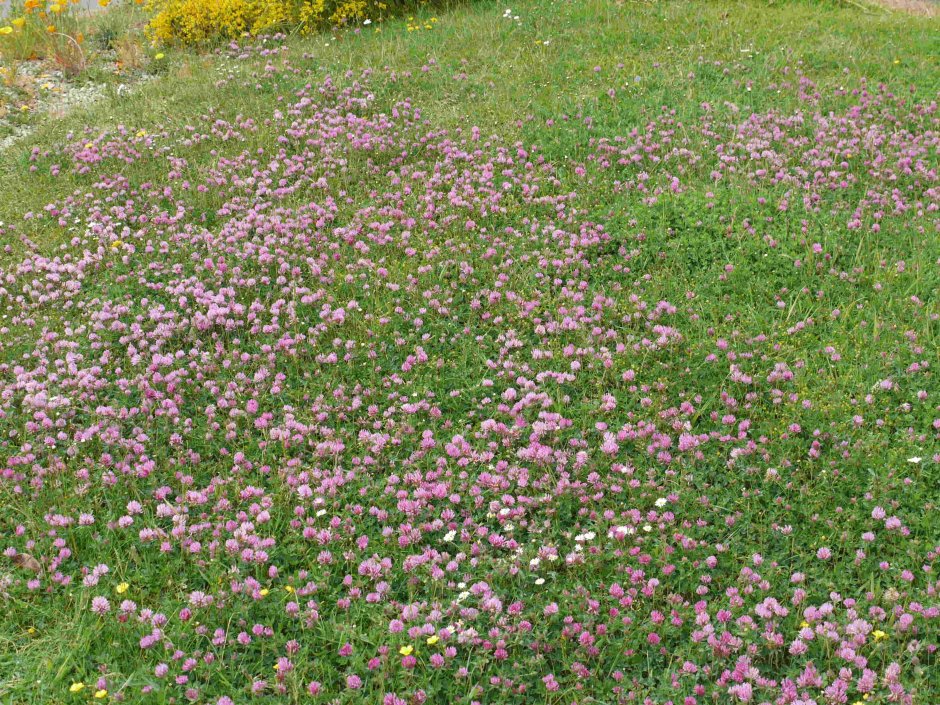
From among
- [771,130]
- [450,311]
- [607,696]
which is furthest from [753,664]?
[771,130]

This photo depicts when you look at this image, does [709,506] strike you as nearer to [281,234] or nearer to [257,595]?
[257,595]

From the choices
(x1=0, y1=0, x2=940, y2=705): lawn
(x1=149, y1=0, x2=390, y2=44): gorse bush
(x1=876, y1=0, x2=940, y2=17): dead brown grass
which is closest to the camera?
(x1=0, y1=0, x2=940, y2=705): lawn

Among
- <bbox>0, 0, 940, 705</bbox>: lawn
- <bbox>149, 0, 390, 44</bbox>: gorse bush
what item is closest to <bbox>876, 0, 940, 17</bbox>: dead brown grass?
<bbox>0, 0, 940, 705</bbox>: lawn

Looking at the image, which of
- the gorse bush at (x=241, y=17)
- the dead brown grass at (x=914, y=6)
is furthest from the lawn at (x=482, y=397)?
the dead brown grass at (x=914, y=6)

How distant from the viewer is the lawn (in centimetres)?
445

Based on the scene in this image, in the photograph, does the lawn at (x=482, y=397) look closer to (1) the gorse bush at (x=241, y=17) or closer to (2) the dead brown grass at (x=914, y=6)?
(1) the gorse bush at (x=241, y=17)

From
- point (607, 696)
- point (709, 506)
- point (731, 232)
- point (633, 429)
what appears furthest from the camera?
point (731, 232)

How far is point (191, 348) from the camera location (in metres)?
6.78

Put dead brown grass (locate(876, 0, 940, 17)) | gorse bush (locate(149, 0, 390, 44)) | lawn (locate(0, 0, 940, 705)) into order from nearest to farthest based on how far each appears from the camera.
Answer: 1. lawn (locate(0, 0, 940, 705))
2. gorse bush (locate(149, 0, 390, 44))
3. dead brown grass (locate(876, 0, 940, 17))

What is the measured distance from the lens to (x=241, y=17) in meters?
13.3

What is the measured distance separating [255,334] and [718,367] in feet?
11.8

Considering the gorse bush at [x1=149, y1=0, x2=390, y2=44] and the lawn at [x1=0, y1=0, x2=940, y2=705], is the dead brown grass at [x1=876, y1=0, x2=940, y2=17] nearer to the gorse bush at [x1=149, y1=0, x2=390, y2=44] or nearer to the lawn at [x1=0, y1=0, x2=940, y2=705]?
the lawn at [x1=0, y1=0, x2=940, y2=705]

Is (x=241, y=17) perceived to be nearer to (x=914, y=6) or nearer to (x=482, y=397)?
(x=482, y=397)

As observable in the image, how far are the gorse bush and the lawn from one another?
317cm
